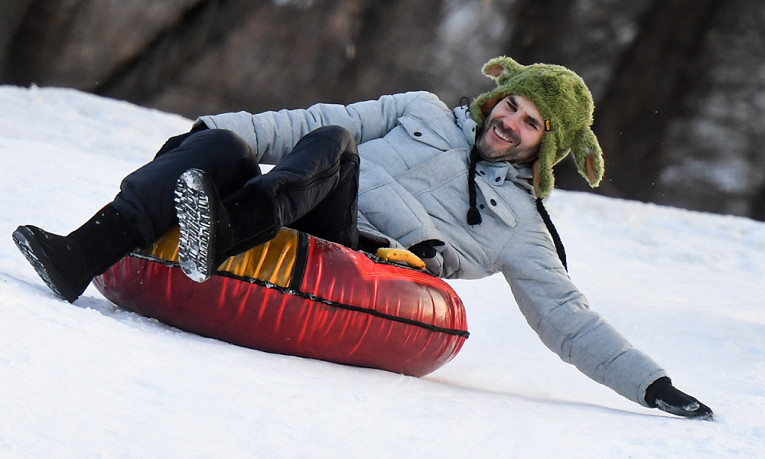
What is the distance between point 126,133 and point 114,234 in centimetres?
350

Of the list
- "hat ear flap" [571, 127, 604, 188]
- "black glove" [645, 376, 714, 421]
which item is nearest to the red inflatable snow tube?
"black glove" [645, 376, 714, 421]

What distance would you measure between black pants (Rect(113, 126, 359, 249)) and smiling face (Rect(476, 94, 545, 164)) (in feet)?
1.66

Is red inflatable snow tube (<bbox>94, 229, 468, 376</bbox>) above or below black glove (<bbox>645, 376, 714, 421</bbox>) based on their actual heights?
below

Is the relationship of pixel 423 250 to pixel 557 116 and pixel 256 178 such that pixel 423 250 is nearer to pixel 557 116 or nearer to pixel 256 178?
pixel 557 116

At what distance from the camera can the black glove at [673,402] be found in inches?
74.2

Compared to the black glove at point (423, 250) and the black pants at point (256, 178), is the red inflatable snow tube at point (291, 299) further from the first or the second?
the black glove at point (423, 250)

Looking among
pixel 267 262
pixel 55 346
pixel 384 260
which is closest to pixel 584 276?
pixel 384 260

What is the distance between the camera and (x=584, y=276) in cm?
391

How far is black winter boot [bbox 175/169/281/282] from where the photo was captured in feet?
4.85

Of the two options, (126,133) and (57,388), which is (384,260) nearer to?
(57,388)

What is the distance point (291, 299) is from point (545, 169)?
795 millimetres

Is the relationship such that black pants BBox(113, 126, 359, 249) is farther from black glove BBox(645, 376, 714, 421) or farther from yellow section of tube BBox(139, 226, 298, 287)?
black glove BBox(645, 376, 714, 421)

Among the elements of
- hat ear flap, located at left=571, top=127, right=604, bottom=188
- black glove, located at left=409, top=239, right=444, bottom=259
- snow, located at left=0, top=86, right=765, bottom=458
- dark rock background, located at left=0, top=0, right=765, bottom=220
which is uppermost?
dark rock background, located at left=0, top=0, right=765, bottom=220

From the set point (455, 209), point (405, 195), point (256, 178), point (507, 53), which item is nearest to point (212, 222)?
point (256, 178)
